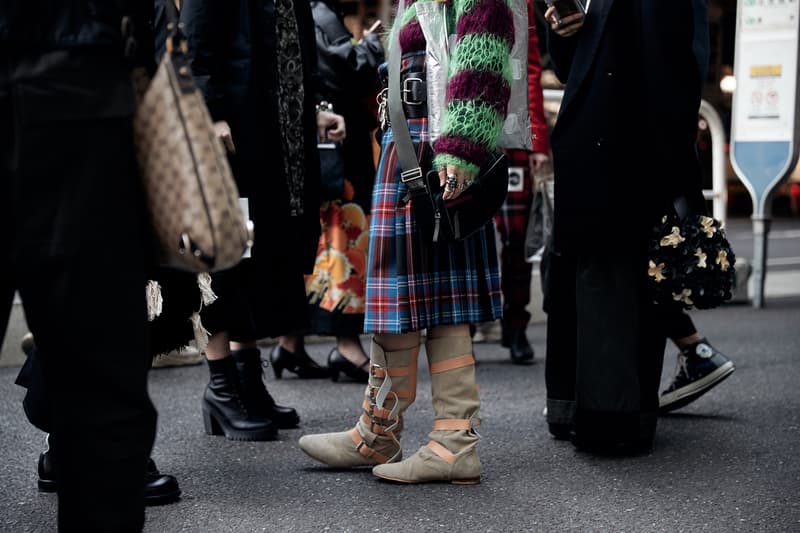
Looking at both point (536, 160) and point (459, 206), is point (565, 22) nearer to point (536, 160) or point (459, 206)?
point (459, 206)

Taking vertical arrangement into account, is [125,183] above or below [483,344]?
above

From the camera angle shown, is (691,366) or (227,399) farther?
(691,366)

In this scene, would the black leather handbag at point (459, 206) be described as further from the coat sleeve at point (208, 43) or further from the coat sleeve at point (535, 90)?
the coat sleeve at point (535, 90)

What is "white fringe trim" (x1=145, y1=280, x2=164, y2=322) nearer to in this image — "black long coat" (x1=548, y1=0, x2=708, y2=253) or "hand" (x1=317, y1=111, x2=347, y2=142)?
"black long coat" (x1=548, y1=0, x2=708, y2=253)

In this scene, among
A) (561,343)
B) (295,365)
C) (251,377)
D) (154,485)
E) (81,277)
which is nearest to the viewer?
(81,277)

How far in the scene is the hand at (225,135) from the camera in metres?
3.57

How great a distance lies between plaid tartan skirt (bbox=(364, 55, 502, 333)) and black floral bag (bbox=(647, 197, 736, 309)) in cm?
61

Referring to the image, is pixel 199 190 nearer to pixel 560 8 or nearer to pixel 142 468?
pixel 142 468

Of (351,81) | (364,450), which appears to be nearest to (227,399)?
(364,450)

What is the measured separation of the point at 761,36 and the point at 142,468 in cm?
671

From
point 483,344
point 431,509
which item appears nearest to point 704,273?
point 431,509

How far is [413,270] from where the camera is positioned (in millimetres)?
3297

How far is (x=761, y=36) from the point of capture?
25.2 feet

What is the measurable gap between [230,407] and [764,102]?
16.7 feet
